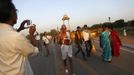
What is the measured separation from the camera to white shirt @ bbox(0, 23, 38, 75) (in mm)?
3307

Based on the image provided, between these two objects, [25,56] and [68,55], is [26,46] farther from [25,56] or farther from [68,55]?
[68,55]

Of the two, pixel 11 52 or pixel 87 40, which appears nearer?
pixel 11 52

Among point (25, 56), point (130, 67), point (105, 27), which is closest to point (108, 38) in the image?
point (105, 27)

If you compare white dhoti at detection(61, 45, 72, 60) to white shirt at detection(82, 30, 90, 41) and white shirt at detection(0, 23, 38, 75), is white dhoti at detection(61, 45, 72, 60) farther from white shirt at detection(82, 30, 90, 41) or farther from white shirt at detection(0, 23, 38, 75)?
white shirt at detection(0, 23, 38, 75)

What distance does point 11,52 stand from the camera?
3336 mm

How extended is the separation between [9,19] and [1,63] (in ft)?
1.46

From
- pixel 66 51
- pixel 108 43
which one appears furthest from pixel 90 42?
pixel 66 51

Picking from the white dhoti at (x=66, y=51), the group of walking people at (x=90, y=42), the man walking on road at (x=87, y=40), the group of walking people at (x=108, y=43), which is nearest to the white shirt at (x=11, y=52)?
the group of walking people at (x=90, y=42)

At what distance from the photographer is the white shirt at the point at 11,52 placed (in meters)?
3.31

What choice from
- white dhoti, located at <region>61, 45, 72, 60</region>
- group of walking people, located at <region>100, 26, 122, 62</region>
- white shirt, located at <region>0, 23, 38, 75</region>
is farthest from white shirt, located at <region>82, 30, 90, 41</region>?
white shirt, located at <region>0, 23, 38, 75</region>

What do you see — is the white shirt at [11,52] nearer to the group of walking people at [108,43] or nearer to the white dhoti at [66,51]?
the white dhoti at [66,51]

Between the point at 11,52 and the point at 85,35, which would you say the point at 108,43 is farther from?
the point at 11,52

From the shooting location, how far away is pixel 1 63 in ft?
11.0

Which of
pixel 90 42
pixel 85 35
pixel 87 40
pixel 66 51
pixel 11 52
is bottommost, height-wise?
pixel 90 42
